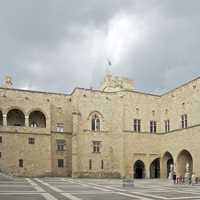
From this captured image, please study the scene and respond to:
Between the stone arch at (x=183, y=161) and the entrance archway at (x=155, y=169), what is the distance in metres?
5.17

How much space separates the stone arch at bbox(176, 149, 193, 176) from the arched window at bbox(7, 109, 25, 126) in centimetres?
2080

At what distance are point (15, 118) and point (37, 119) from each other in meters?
2.98

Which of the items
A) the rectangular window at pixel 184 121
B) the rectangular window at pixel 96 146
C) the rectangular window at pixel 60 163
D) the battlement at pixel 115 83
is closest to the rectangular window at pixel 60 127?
the rectangular window at pixel 60 163

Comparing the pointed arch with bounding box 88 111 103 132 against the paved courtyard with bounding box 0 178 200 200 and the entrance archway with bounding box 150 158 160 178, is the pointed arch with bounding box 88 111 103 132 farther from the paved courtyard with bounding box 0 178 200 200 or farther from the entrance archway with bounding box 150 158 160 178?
the paved courtyard with bounding box 0 178 200 200

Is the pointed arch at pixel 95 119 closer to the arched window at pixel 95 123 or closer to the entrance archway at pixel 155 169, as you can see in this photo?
the arched window at pixel 95 123

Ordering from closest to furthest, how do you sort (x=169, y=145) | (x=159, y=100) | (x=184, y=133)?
1. (x=184, y=133)
2. (x=169, y=145)
3. (x=159, y=100)

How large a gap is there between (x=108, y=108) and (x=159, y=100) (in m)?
7.81

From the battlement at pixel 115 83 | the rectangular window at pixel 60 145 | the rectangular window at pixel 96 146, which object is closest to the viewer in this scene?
the rectangular window at pixel 96 146

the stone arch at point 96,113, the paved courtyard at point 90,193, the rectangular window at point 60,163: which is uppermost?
the stone arch at point 96,113

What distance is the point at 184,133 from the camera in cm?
4666

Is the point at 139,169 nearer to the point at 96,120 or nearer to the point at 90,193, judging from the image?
the point at 96,120

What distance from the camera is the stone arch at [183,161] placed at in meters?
47.6

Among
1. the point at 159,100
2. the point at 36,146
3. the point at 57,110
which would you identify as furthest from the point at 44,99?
the point at 159,100

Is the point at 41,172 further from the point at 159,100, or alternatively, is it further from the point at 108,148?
the point at 159,100
